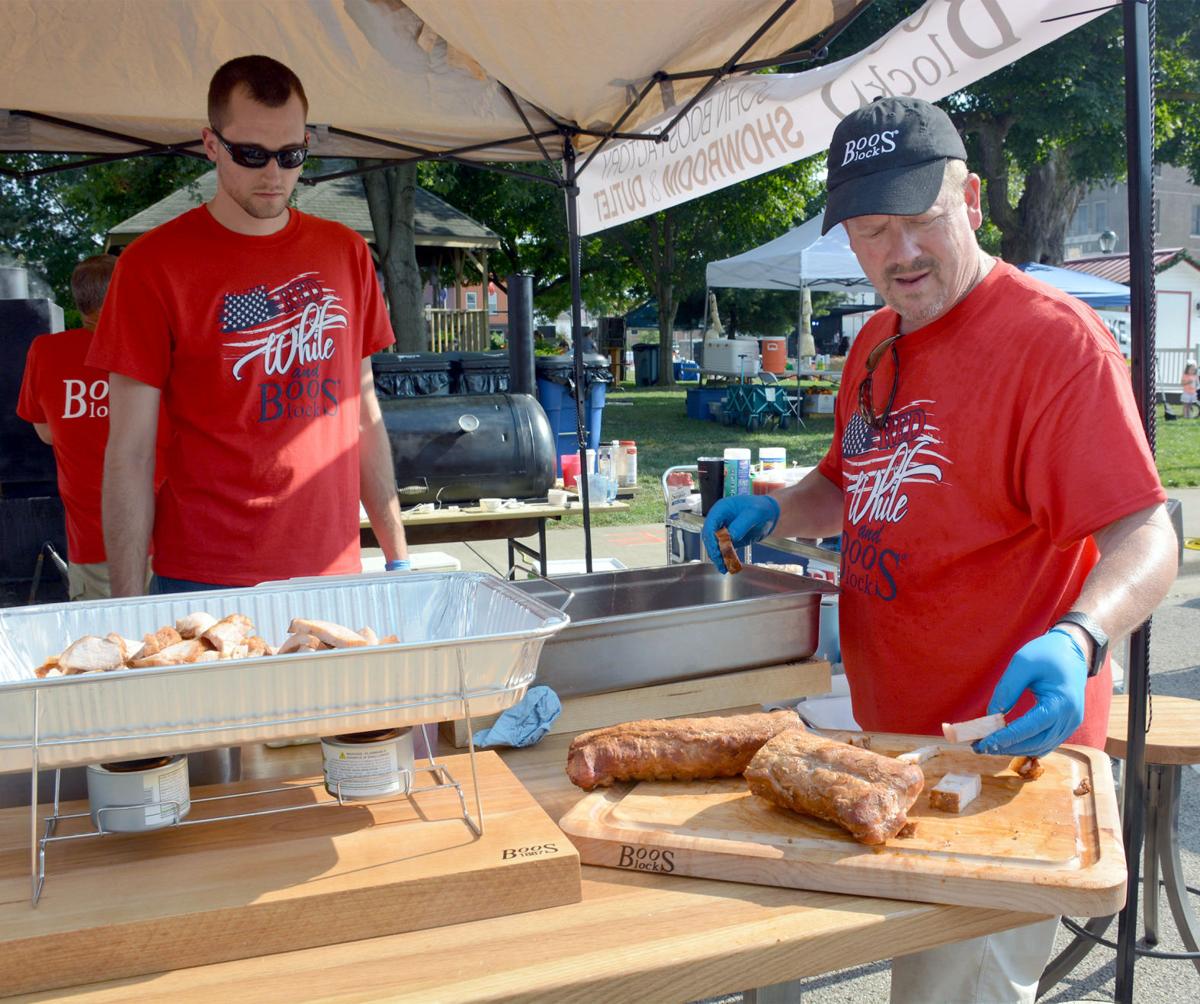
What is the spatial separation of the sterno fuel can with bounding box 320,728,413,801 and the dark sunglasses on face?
1.12m

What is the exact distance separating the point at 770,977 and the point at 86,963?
0.83 m

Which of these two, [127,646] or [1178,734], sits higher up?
[127,646]

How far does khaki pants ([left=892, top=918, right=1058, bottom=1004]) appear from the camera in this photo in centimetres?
168

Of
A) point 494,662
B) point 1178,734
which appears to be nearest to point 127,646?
point 494,662

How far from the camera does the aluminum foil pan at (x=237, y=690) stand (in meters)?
1.28

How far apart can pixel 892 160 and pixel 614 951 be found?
1373 millimetres

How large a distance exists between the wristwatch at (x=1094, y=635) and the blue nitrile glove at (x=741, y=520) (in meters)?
0.91

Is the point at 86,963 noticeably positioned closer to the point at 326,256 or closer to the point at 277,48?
the point at 326,256

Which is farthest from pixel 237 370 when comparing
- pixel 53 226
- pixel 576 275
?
pixel 53 226

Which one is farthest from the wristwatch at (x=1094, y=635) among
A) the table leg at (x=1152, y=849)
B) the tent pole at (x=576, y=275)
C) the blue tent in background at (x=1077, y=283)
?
the blue tent in background at (x=1077, y=283)

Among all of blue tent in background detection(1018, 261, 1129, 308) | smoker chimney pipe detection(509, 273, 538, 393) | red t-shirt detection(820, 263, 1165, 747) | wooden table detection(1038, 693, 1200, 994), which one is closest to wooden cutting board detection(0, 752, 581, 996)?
red t-shirt detection(820, 263, 1165, 747)

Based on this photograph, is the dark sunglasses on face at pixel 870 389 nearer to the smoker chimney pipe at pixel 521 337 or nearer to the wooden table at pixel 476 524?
the wooden table at pixel 476 524

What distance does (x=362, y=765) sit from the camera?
158cm

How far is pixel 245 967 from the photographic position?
4.31 feet
